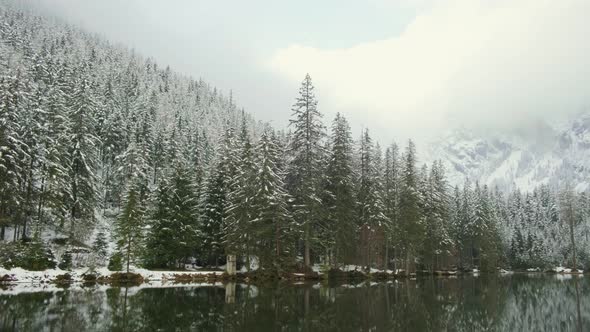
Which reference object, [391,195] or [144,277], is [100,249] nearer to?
[144,277]

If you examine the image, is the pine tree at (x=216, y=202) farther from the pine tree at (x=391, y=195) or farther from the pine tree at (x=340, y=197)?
the pine tree at (x=391, y=195)

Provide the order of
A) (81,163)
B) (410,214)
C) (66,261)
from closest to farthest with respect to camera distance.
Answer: (66,261) < (81,163) < (410,214)

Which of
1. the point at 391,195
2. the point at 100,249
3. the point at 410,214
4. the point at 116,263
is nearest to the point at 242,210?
the point at 116,263

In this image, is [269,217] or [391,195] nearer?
[269,217]

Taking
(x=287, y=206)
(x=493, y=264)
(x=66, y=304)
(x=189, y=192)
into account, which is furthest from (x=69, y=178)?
(x=493, y=264)

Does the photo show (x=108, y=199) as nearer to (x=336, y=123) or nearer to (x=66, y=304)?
(x=336, y=123)

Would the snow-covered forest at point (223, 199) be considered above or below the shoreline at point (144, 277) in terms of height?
above

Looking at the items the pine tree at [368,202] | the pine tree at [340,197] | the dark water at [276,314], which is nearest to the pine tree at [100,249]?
the dark water at [276,314]

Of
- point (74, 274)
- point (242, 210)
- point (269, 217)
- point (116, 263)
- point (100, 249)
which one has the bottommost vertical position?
point (74, 274)

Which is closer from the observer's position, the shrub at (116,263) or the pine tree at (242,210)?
the shrub at (116,263)

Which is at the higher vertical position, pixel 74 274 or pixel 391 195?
pixel 391 195

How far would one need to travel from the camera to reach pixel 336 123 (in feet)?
176

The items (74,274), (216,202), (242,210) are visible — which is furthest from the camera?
(216,202)

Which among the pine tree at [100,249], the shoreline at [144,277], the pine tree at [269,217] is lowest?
the shoreline at [144,277]
